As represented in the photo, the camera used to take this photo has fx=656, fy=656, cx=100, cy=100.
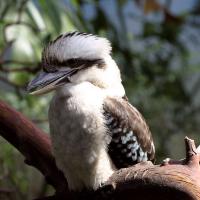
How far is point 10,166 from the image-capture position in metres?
2.32

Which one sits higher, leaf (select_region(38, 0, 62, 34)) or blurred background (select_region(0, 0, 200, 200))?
leaf (select_region(38, 0, 62, 34))

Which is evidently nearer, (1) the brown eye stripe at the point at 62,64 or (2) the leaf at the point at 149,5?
(1) the brown eye stripe at the point at 62,64

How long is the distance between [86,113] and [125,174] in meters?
0.16

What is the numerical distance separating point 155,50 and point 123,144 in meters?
1.84

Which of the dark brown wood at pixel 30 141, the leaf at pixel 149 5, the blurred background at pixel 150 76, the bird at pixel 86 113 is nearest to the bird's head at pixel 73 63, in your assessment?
the bird at pixel 86 113

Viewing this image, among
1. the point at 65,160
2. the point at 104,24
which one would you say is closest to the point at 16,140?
the point at 65,160

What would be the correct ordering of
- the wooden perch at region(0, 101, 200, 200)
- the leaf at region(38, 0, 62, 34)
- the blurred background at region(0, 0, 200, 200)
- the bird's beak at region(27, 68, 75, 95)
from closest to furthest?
the wooden perch at region(0, 101, 200, 200) → the bird's beak at region(27, 68, 75, 95) → the leaf at region(38, 0, 62, 34) → the blurred background at region(0, 0, 200, 200)

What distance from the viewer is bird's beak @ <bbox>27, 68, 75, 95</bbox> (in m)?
1.33

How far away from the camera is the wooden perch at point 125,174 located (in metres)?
1.17

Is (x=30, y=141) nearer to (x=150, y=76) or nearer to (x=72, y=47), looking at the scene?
(x=72, y=47)

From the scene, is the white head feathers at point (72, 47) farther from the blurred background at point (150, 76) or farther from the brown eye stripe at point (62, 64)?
the blurred background at point (150, 76)

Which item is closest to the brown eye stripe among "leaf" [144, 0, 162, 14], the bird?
the bird

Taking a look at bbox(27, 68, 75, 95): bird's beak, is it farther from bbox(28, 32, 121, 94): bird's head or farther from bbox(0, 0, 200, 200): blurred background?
bbox(0, 0, 200, 200): blurred background

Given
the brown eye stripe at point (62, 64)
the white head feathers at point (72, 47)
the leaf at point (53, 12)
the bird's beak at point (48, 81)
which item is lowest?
the bird's beak at point (48, 81)
